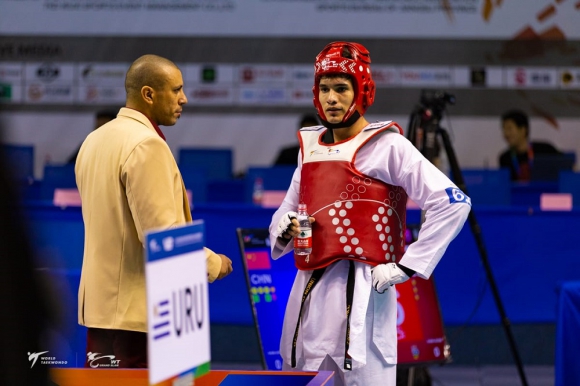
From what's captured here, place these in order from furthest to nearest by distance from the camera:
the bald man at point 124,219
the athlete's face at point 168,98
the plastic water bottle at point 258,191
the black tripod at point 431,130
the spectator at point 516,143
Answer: the spectator at point 516,143
the plastic water bottle at point 258,191
the black tripod at point 431,130
the athlete's face at point 168,98
the bald man at point 124,219

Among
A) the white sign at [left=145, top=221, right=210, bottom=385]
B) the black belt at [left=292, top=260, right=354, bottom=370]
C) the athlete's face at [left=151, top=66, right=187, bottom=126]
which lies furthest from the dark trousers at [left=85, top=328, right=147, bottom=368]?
the white sign at [left=145, top=221, right=210, bottom=385]

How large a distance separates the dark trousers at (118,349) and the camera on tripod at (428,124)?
2353 millimetres

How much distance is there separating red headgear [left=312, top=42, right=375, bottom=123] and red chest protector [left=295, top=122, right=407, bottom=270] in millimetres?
A: 109

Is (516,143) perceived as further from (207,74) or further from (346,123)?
(346,123)

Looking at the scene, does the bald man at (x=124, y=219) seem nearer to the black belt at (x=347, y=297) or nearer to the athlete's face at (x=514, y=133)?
the black belt at (x=347, y=297)

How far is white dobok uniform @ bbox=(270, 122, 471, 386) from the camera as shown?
3.38 m

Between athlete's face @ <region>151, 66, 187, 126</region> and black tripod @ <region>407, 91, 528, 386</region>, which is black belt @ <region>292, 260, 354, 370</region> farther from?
black tripod @ <region>407, 91, 528, 386</region>

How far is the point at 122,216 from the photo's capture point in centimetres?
329

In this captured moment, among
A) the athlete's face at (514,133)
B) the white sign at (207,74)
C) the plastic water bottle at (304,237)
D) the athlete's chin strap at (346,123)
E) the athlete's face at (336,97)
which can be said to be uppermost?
the white sign at (207,74)

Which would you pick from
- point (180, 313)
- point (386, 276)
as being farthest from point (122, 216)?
point (180, 313)

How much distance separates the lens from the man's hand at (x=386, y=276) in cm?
335

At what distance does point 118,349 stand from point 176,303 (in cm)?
146

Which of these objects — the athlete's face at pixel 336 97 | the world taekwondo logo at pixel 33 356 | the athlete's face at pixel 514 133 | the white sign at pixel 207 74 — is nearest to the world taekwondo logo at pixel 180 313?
the world taekwondo logo at pixel 33 356

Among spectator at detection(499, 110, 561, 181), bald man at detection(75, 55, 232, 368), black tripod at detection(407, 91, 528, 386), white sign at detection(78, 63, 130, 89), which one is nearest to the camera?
bald man at detection(75, 55, 232, 368)
